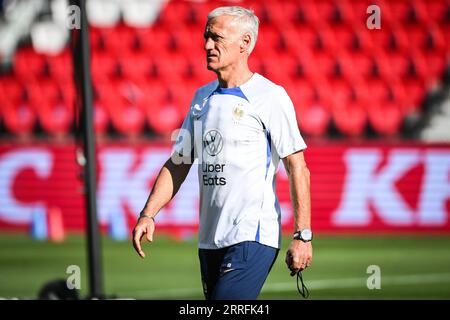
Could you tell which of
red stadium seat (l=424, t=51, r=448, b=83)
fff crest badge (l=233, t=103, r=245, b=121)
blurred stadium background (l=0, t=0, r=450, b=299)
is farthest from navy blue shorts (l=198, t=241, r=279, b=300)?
red stadium seat (l=424, t=51, r=448, b=83)

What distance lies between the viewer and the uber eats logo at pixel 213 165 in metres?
5.18

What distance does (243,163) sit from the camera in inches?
203

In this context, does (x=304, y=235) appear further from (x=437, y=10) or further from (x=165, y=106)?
(x=437, y=10)

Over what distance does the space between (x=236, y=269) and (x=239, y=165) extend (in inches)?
20.7

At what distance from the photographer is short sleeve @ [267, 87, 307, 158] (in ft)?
16.6

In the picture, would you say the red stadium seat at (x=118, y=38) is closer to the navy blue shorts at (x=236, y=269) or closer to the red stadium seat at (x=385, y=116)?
the red stadium seat at (x=385, y=116)

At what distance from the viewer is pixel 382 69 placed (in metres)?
17.9

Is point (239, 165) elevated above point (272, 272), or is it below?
above

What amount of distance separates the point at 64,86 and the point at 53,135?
1063 millimetres

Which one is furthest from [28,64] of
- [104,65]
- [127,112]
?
[127,112]

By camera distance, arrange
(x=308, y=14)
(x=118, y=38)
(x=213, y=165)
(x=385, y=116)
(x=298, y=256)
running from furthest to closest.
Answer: (x=118, y=38) < (x=308, y=14) < (x=385, y=116) < (x=213, y=165) < (x=298, y=256)

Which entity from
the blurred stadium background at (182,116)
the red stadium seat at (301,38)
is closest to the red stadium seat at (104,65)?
the blurred stadium background at (182,116)

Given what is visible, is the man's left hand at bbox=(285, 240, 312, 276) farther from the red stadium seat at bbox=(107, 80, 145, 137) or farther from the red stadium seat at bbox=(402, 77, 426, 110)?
the red stadium seat at bbox=(107, 80, 145, 137)

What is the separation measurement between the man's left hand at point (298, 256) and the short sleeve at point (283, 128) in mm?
467
